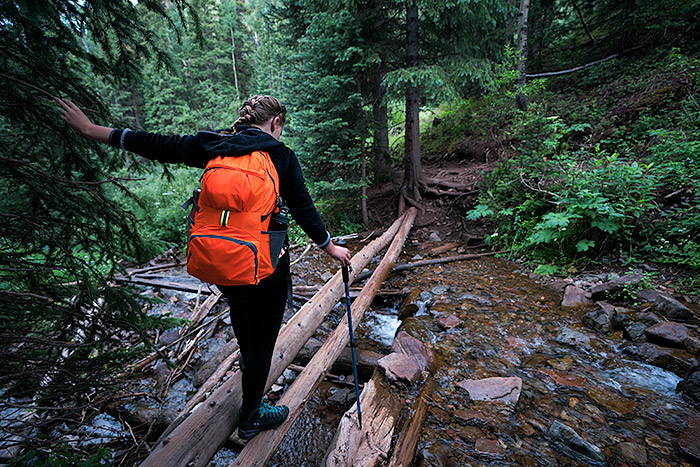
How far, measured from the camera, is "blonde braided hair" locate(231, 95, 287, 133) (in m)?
2.01

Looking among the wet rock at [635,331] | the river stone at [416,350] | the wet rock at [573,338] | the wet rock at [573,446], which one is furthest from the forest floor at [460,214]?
the river stone at [416,350]

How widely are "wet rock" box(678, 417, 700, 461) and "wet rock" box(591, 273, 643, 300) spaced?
2073 mm

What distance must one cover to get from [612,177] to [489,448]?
496 centimetres

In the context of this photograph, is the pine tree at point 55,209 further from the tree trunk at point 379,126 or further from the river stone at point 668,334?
the tree trunk at point 379,126

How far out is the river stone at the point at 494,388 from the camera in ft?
9.57

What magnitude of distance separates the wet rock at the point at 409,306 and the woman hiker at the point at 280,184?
9.27 ft

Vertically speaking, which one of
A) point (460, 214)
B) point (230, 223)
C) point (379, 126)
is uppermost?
point (379, 126)

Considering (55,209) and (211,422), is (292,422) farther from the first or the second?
(55,209)

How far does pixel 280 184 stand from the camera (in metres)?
2.10

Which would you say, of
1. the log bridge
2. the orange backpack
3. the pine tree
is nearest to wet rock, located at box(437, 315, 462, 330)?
the log bridge

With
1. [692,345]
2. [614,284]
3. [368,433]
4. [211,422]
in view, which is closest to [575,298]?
[614,284]

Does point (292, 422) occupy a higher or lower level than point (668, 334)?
higher

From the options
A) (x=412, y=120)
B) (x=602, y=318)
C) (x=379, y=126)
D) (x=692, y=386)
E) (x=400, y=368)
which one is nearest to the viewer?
(x=692, y=386)

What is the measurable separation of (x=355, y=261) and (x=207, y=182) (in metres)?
3.99
